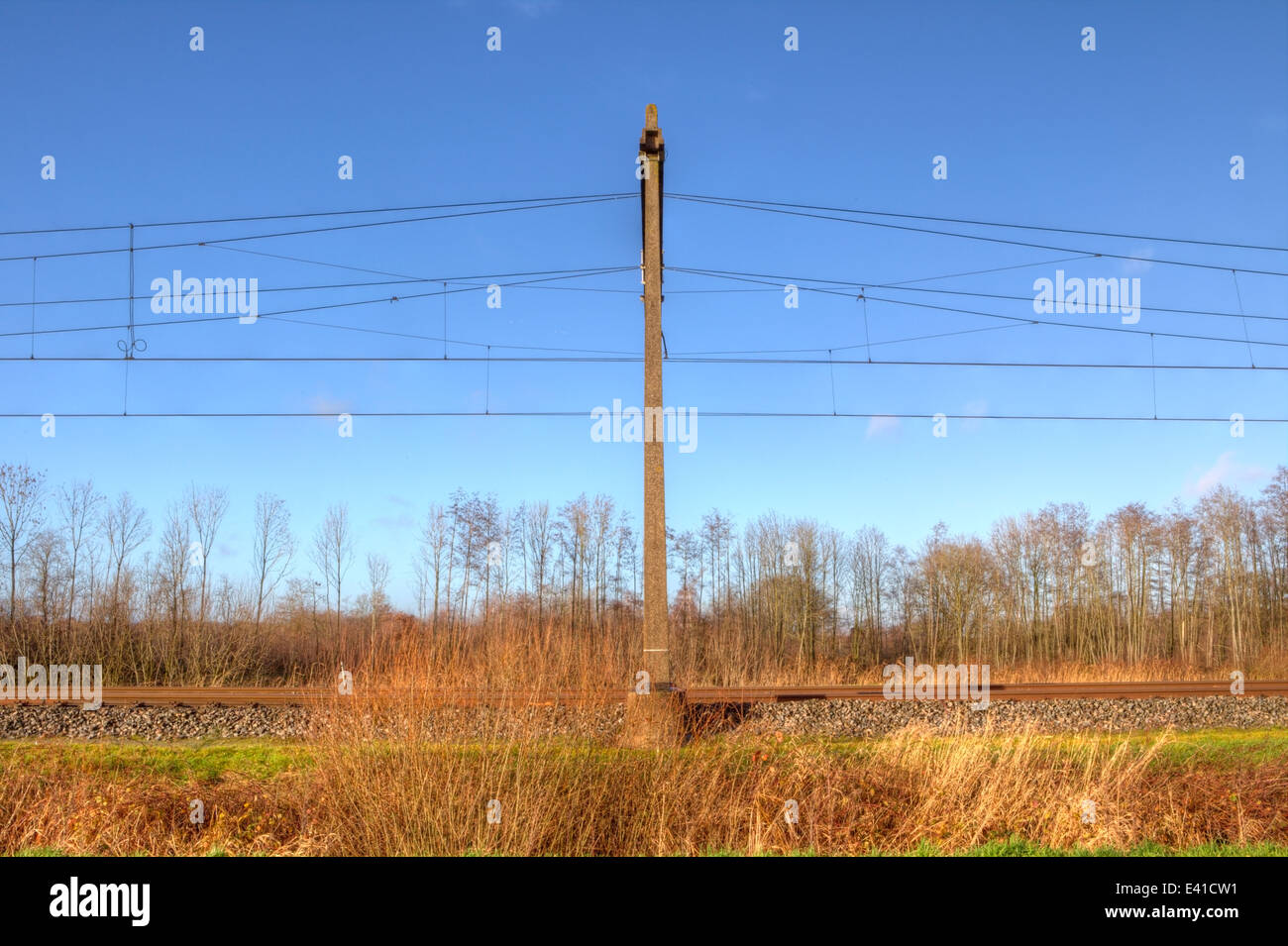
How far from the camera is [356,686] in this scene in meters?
7.91

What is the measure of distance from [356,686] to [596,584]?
80.1ft

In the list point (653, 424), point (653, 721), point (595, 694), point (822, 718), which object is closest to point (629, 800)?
point (595, 694)

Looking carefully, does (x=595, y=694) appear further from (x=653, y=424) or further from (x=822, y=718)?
(x=822, y=718)

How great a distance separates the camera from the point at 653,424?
1164 cm

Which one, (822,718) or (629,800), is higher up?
(629,800)

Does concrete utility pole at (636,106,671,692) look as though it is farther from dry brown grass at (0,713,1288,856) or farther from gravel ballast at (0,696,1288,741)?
dry brown grass at (0,713,1288,856)

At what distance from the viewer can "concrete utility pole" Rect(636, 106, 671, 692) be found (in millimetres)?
11281

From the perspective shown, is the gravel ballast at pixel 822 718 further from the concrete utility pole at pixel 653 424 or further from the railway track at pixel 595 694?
the concrete utility pole at pixel 653 424

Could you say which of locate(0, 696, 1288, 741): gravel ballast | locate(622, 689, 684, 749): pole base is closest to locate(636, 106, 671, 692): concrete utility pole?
locate(622, 689, 684, 749): pole base

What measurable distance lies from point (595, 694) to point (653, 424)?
449cm

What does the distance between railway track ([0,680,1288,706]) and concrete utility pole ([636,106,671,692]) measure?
2.46 ft

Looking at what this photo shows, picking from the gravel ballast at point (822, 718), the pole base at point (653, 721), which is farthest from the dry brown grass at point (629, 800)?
the gravel ballast at point (822, 718)
